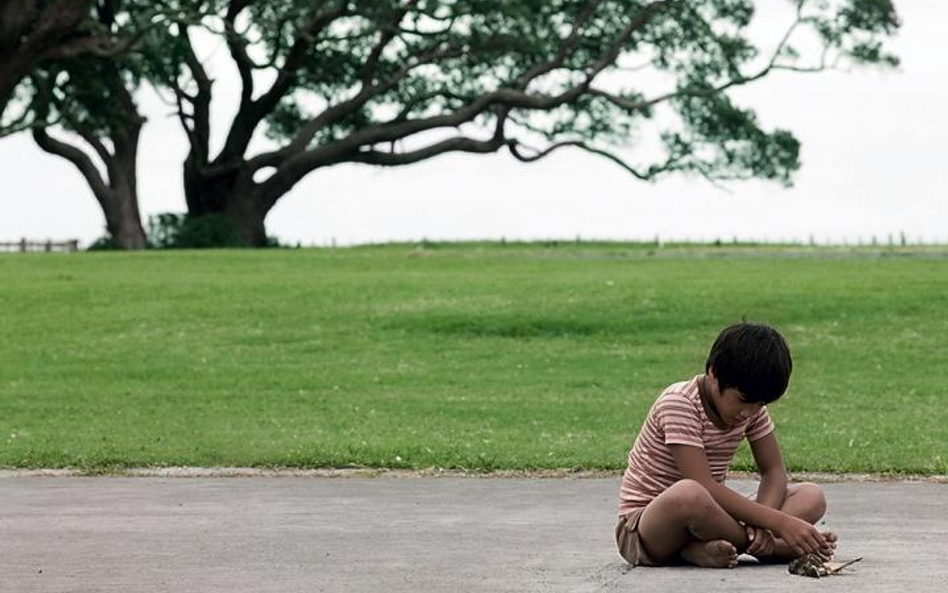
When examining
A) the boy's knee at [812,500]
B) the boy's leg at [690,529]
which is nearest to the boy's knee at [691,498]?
the boy's leg at [690,529]

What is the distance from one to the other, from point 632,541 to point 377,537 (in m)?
1.91

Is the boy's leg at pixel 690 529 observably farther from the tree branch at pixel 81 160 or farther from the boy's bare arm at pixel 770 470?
the tree branch at pixel 81 160

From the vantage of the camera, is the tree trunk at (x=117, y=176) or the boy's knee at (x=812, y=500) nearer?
the boy's knee at (x=812, y=500)

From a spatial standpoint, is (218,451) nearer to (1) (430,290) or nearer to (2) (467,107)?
(1) (430,290)

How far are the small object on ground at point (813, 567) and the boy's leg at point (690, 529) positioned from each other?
34 centimetres

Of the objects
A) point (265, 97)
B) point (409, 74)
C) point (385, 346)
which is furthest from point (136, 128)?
point (385, 346)

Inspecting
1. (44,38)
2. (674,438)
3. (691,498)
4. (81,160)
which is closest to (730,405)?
(674,438)

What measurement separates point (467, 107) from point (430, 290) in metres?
25.1

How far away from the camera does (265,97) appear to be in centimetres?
5312

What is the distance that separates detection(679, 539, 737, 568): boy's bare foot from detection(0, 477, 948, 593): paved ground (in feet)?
0.25

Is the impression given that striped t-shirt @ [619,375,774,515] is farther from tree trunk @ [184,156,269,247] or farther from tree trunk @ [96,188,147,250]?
tree trunk @ [96,188,147,250]

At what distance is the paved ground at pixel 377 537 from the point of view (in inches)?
307

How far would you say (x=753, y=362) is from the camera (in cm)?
726

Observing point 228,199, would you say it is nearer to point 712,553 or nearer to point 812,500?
point 812,500
